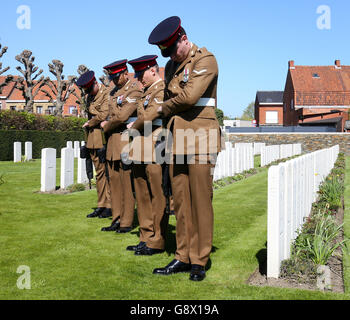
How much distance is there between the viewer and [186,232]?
4297 mm

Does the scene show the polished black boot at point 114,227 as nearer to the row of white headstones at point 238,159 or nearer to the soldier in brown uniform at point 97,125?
the soldier in brown uniform at point 97,125

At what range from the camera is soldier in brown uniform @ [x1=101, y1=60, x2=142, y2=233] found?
606cm

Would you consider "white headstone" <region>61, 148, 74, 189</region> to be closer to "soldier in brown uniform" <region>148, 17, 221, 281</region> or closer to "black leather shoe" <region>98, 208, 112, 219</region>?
"black leather shoe" <region>98, 208, 112, 219</region>

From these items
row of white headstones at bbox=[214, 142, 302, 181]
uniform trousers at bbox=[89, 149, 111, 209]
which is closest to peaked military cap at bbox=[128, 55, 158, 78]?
uniform trousers at bbox=[89, 149, 111, 209]

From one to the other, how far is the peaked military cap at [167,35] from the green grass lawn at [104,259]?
2.22m

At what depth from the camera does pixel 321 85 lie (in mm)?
47156

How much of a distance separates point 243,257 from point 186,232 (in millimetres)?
1093

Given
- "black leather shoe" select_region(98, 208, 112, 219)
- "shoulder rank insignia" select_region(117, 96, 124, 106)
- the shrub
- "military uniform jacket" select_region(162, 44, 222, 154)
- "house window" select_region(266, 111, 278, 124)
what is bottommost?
"black leather shoe" select_region(98, 208, 112, 219)

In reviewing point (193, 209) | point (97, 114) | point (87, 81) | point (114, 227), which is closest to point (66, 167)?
point (97, 114)

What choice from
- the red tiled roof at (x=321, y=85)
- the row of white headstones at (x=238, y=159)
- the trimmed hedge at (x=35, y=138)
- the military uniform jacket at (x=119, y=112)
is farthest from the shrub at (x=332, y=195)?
the red tiled roof at (x=321, y=85)

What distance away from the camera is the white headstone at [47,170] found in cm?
1073

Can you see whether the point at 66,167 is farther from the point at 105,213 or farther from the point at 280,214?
the point at 280,214

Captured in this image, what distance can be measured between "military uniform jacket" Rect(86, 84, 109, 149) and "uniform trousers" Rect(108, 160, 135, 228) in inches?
34.3
